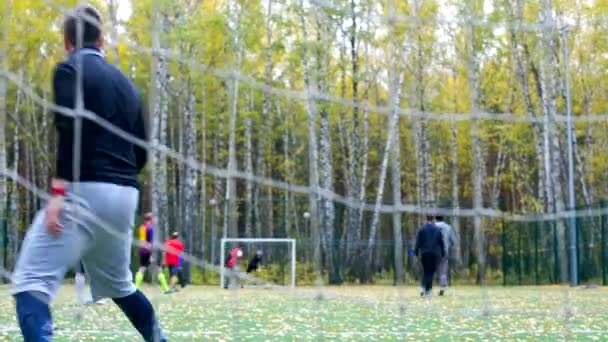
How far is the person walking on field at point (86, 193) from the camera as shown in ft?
13.9

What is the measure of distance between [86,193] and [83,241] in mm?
173

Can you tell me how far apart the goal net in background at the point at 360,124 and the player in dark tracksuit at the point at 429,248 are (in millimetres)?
477

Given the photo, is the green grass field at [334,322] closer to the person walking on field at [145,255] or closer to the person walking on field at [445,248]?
the person walking on field at [145,255]

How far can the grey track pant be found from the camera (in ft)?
14.0

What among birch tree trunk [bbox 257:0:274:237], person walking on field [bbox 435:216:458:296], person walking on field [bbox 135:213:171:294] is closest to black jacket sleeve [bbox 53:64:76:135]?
person walking on field [bbox 135:213:171:294]

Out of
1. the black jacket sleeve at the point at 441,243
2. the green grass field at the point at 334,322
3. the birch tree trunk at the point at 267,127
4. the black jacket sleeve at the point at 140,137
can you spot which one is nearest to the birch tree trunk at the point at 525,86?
the green grass field at the point at 334,322

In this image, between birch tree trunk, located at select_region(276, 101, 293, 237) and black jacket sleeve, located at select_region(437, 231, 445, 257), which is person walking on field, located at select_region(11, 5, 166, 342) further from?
birch tree trunk, located at select_region(276, 101, 293, 237)

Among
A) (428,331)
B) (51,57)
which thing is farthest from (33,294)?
(51,57)

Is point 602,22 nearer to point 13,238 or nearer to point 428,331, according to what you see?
point 428,331

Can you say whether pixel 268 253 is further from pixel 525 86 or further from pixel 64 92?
pixel 64 92

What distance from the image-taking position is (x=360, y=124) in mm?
35000

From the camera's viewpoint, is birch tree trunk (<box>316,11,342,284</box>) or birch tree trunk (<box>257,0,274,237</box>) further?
birch tree trunk (<box>257,0,274,237</box>)

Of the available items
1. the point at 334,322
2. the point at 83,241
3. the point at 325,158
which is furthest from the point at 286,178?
the point at 83,241

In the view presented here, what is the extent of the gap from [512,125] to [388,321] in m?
18.7
